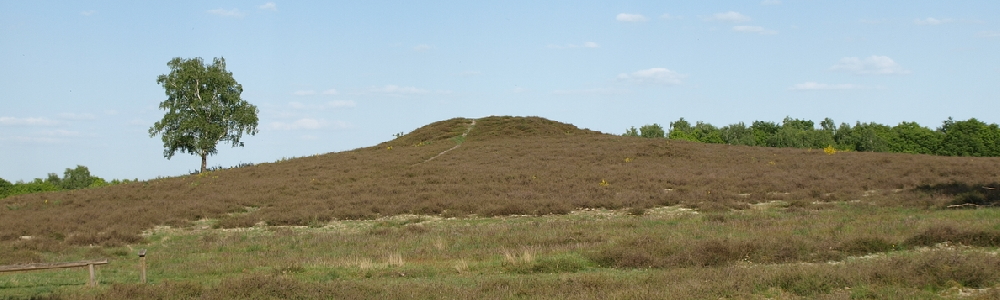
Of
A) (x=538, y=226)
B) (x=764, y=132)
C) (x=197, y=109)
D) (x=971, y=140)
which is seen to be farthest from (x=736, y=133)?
(x=538, y=226)

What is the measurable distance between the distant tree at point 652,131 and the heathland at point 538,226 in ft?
272

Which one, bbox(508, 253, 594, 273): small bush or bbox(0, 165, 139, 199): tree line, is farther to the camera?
bbox(0, 165, 139, 199): tree line

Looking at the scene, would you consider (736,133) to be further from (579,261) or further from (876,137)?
(579,261)

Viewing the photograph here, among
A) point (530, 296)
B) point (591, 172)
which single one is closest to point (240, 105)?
point (591, 172)

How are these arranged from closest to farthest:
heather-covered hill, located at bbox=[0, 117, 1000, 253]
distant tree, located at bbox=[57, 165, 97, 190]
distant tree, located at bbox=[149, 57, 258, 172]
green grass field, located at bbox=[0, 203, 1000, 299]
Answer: green grass field, located at bbox=[0, 203, 1000, 299] → heather-covered hill, located at bbox=[0, 117, 1000, 253] → distant tree, located at bbox=[149, 57, 258, 172] → distant tree, located at bbox=[57, 165, 97, 190]

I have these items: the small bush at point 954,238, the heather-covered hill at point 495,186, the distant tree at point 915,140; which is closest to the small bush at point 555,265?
the small bush at point 954,238

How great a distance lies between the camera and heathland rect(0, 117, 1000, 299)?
14.3m

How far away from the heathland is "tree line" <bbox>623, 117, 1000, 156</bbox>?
6641 centimetres

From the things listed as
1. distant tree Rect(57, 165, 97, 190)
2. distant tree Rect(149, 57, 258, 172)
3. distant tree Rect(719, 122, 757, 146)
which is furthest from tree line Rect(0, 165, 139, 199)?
distant tree Rect(719, 122, 757, 146)

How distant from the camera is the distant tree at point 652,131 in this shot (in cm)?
14212

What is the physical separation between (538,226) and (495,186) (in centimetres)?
1238

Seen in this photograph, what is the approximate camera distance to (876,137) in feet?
370

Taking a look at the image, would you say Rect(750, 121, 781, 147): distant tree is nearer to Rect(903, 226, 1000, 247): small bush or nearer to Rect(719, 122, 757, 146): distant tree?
Rect(719, 122, 757, 146): distant tree

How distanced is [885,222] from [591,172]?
22.0 meters
